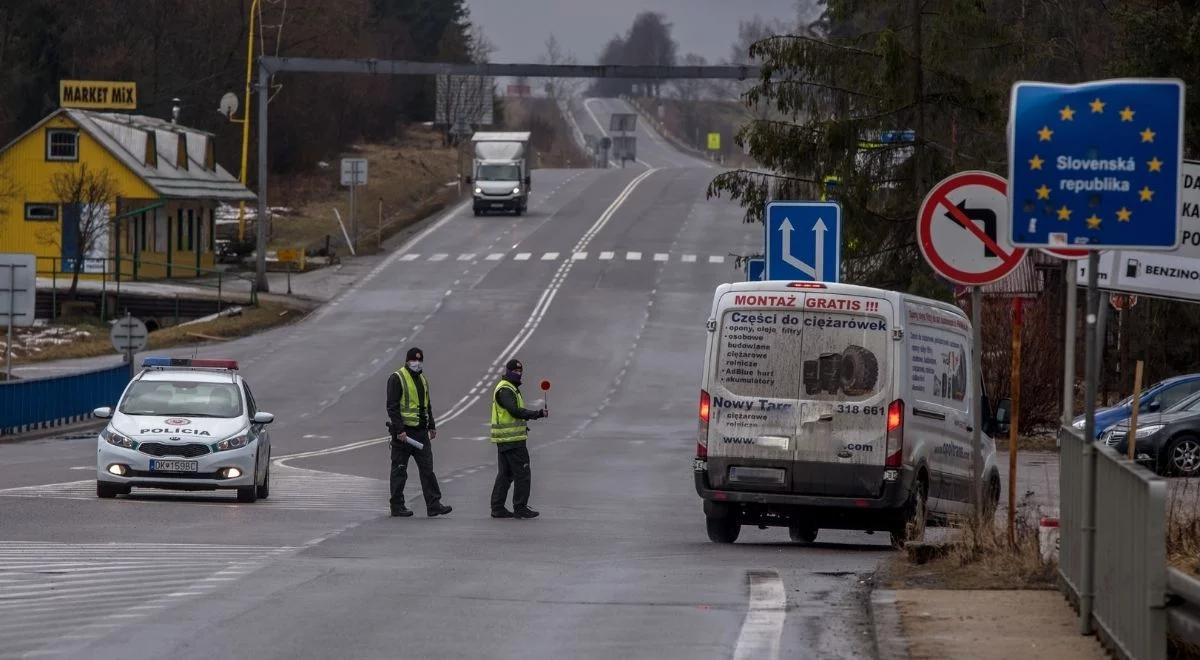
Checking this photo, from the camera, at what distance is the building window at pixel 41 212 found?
2739 inches

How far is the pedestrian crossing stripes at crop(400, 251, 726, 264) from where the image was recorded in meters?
71.3

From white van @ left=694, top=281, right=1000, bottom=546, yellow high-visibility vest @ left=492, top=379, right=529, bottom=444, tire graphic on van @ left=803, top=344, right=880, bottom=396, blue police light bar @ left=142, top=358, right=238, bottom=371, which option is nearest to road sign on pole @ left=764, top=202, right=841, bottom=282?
white van @ left=694, top=281, right=1000, bottom=546

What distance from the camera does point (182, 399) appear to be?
22531mm

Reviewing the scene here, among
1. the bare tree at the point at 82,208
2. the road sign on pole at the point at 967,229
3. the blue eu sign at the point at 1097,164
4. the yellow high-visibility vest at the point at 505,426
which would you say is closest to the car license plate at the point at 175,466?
the yellow high-visibility vest at the point at 505,426

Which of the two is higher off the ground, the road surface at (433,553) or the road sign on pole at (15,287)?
the road sign on pole at (15,287)

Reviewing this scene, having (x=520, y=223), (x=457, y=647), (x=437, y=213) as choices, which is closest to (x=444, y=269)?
(x=520, y=223)

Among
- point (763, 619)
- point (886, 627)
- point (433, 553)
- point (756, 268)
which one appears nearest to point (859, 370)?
point (433, 553)

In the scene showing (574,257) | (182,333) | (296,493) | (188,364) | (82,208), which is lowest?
(296,493)

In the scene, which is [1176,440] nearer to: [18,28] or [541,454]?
[541,454]

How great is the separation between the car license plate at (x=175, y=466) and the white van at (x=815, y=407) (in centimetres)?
742

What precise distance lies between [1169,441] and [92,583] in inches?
785

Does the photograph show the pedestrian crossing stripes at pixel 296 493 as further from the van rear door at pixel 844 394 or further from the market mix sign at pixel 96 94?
the market mix sign at pixel 96 94

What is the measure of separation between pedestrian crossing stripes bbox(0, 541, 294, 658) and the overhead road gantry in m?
43.5

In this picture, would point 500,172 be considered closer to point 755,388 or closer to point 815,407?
point 755,388
